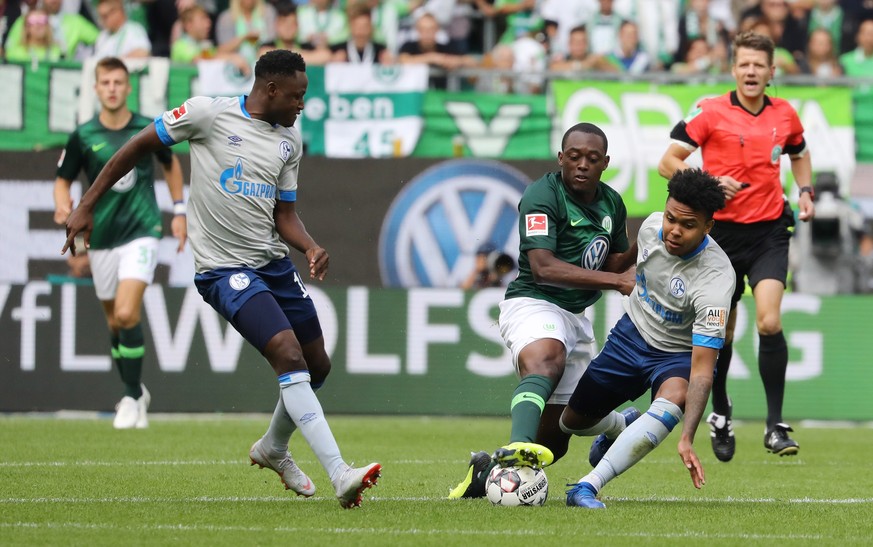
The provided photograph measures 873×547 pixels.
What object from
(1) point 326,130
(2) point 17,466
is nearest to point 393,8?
(1) point 326,130

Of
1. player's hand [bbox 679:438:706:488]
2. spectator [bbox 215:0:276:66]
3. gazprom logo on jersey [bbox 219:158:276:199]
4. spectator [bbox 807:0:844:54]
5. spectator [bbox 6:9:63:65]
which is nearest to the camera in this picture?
player's hand [bbox 679:438:706:488]

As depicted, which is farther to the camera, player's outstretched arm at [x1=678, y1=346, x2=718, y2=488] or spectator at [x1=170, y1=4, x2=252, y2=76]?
spectator at [x1=170, y1=4, x2=252, y2=76]

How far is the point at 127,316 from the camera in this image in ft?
37.9

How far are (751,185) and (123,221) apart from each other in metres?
5.13

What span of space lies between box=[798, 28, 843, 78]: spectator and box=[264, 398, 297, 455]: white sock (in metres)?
10.3

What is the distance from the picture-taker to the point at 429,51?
15547mm

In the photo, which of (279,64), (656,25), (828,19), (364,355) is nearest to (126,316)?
(364,355)

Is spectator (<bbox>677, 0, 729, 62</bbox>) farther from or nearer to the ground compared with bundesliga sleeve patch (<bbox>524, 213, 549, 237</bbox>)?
farther from the ground

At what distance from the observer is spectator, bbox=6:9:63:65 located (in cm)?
1507

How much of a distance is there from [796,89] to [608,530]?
8959 millimetres

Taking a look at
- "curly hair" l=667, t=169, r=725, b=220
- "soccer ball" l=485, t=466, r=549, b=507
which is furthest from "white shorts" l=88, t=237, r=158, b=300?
"curly hair" l=667, t=169, r=725, b=220

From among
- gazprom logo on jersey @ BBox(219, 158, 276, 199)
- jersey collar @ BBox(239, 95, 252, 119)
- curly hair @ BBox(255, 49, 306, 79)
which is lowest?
gazprom logo on jersey @ BBox(219, 158, 276, 199)

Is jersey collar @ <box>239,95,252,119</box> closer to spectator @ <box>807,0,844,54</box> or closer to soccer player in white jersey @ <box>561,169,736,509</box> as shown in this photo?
soccer player in white jersey @ <box>561,169,736,509</box>

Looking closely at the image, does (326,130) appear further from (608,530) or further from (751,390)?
(608,530)
